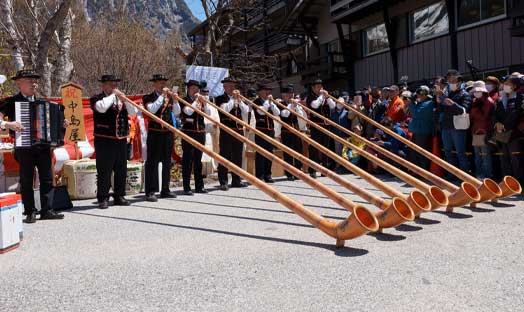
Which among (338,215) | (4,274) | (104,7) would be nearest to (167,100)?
(338,215)

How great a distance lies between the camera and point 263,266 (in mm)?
3654

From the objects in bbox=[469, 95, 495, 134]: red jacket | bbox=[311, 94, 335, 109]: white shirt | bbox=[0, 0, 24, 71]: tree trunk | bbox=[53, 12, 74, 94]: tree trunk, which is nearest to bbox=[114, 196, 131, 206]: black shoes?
bbox=[311, 94, 335, 109]: white shirt

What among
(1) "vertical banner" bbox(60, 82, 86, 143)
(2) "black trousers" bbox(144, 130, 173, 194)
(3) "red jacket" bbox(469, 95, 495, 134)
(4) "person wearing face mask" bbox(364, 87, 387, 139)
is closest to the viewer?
(2) "black trousers" bbox(144, 130, 173, 194)

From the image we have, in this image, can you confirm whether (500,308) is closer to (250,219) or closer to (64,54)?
(250,219)

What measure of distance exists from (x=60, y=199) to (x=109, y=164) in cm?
82

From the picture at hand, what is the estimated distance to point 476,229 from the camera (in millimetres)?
4629

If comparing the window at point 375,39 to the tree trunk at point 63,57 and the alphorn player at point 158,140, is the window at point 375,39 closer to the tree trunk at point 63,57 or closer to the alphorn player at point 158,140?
the tree trunk at point 63,57

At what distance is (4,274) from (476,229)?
14.1ft

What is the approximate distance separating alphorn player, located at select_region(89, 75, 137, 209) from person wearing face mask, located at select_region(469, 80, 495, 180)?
18.0 feet

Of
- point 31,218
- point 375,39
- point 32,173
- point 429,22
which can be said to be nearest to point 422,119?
point 32,173

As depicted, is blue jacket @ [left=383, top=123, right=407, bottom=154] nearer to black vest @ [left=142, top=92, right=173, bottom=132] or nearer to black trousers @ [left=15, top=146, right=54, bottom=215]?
black vest @ [left=142, top=92, right=173, bottom=132]

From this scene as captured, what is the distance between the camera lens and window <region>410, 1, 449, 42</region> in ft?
43.9

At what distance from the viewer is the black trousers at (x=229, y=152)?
8.32m

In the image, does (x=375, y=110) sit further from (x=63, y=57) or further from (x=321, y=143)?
(x=63, y=57)
